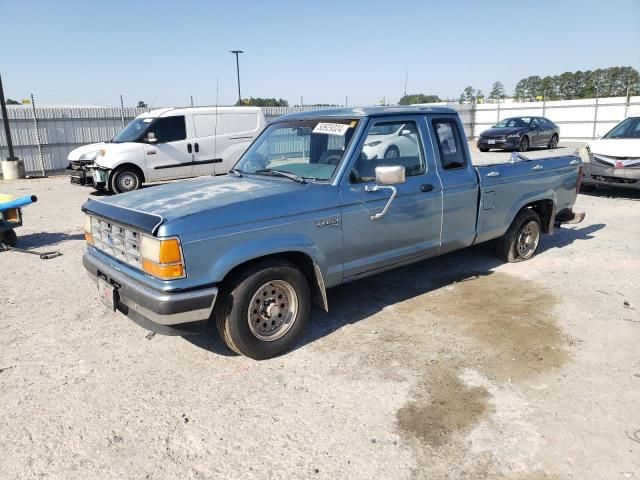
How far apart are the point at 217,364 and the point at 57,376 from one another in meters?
1.18

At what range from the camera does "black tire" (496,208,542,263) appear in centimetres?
607

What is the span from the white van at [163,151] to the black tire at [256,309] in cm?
922

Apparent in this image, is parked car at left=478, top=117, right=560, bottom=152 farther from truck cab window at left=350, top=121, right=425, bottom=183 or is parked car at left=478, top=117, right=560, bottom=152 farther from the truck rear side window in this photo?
truck cab window at left=350, top=121, right=425, bottom=183

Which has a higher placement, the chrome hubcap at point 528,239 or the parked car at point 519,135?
the parked car at point 519,135

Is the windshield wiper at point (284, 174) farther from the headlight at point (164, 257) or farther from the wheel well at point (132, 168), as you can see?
the wheel well at point (132, 168)

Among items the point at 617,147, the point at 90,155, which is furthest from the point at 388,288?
the point at 90,155

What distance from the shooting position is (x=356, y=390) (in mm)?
3449

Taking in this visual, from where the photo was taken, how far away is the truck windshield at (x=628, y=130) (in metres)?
10.6

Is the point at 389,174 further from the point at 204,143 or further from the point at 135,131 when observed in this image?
the point at 135,131

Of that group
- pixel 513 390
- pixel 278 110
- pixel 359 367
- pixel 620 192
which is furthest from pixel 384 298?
pixel 278 110

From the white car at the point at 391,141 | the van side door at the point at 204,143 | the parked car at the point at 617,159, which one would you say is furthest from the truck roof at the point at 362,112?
the van side door at the point at 204,143

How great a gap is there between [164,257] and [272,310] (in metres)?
1.00

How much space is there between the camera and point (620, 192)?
11.4 meters

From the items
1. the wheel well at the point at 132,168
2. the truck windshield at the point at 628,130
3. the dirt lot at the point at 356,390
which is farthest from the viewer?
the wheel well at the point at 132,168
